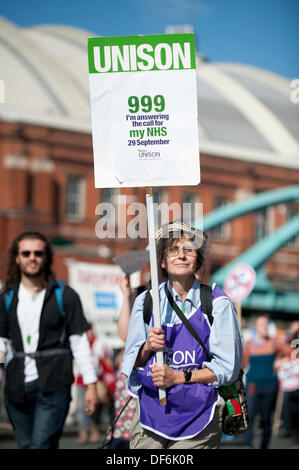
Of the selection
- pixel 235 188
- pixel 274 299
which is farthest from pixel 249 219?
pixel 274 299

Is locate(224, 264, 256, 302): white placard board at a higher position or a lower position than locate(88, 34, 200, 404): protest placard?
lower

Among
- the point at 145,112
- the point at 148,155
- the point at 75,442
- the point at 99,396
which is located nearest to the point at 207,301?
the point at 148,155

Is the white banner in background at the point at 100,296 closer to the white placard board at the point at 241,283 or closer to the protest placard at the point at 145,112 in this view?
the white placard board at the point at 241,283

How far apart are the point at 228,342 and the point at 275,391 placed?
722 centimetres

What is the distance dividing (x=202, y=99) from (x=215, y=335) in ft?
166

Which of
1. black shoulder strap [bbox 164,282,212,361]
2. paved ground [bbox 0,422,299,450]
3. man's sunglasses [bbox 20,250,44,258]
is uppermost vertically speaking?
man's sunglasses [bbox 20,250,44,258]

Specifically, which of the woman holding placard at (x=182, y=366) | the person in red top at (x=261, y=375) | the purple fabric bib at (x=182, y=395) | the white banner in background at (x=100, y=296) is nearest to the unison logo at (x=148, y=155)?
the woman holding placard at (x=182, y=366)

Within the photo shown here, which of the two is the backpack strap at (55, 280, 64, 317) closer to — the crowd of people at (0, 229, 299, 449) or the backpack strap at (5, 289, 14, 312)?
the crowd of people at (0, 229, 299, 449)

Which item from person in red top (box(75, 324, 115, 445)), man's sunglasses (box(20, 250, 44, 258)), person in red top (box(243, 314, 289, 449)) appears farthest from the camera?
person in red top (box(75, 324, 115, 445))

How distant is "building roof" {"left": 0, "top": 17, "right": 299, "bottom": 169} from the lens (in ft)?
148

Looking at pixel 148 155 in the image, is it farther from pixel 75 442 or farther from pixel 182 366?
pixel 75 442

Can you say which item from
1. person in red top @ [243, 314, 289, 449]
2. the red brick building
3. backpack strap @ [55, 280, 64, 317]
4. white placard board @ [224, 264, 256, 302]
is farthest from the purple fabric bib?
the red brick building

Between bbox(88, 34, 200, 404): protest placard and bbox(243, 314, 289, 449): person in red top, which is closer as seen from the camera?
bbox(88, 34, 200, 404): protest placard

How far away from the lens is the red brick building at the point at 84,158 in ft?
133
